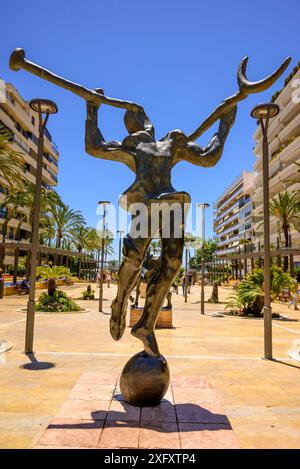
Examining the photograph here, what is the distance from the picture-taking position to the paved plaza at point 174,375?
3.40 meters

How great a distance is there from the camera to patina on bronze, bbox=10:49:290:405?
3.78 metres

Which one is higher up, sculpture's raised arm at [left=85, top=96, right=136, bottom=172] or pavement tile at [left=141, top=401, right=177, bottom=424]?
sculpture's raised arm at [left=85, top=96, right=136, bottom=172]

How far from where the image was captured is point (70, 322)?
11.6 m

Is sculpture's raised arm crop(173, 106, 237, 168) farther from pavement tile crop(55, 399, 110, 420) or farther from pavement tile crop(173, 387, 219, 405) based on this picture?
pavement tile crop(55, 399, 110, 420)

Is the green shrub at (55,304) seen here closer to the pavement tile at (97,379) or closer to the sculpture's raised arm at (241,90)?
the pavement tile at (97,379)

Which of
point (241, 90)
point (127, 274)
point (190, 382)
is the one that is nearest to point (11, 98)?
point (241, 90)

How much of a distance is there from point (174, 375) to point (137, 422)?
1.79 metres

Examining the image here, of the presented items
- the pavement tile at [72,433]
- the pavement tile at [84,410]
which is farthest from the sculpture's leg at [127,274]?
the pavement tile at [72,433]

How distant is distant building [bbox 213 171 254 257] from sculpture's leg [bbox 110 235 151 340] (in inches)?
2429

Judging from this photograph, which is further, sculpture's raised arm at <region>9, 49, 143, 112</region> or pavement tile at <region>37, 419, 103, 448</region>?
sculpture's raised arm at <region>9, 49, 143, 112</region>

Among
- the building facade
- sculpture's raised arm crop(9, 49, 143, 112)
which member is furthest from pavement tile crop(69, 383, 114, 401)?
the building facade

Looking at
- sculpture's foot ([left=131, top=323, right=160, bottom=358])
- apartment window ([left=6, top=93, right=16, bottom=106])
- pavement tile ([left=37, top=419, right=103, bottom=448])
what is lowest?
pavement tile ([left=37, top=419, right=103, bottom=448])
